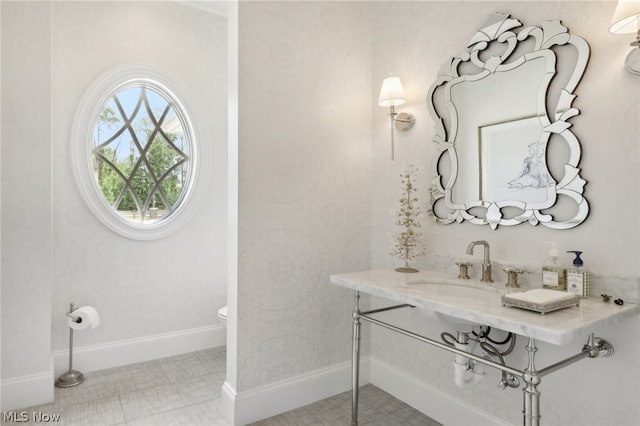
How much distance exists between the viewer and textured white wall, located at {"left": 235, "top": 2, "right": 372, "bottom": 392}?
212 centimetres

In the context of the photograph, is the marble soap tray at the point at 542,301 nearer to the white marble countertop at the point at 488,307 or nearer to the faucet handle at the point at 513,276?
the white marble countertop at the point at 488,307

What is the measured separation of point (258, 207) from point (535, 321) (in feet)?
4.69

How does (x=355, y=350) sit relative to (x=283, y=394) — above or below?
above

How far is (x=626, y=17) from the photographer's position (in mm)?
1271

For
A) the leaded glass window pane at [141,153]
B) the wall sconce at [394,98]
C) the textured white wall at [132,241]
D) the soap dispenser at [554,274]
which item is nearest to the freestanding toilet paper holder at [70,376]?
the textured white wall at [132,241]

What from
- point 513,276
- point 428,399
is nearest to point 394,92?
point 513,276

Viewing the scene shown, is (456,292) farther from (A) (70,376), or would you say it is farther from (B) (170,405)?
(A) (70,376)

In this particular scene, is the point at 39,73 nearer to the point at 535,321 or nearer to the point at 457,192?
the point at 457,192

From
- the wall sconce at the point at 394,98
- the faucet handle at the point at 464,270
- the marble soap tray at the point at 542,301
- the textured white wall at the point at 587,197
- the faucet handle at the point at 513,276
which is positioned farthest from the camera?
the wall sconce at the point at 394,98

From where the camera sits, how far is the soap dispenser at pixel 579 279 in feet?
4.85

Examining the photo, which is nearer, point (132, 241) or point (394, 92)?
point (394, 92)

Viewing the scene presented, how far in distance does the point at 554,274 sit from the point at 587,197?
332 mm

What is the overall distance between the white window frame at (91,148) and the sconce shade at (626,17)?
2.68 metres

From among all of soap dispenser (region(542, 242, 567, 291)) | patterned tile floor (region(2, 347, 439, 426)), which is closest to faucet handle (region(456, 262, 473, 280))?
soap dispenser (region(542, 242, 567, 291))
